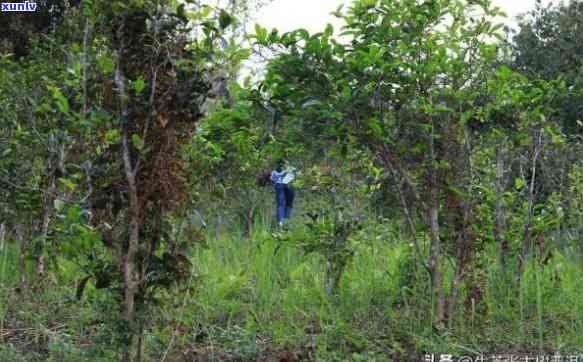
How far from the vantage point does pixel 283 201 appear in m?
10.6

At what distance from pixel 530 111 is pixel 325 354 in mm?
1880

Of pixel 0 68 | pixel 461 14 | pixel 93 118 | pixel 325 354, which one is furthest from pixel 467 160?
pixel 0 68

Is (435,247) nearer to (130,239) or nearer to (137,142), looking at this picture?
(130,239)

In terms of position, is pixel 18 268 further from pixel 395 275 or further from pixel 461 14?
pixel 461 14

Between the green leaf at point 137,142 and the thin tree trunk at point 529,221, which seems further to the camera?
the thin tree trunk at point 529,221

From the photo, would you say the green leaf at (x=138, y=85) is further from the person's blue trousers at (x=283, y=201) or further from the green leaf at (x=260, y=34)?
the person's blue trousers at (x=283, y=201)

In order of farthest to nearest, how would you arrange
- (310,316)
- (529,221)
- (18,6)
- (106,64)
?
(18,6) → (529,221) → (310,316) → (106,64)

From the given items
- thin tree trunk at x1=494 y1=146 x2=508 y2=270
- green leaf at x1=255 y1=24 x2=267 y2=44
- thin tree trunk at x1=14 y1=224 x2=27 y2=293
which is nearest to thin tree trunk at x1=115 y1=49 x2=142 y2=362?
green leaf at x1=255 y1=24 x2=267 y2=44

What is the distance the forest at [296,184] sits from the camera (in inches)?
112

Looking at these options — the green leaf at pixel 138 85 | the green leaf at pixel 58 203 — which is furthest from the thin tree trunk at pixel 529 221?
the green leaf at pixel 58 203

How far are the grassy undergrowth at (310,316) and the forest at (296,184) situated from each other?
0.02m

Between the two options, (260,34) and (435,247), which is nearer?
(260,34)

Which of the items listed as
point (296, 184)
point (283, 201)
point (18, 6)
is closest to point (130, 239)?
point (296, 184)

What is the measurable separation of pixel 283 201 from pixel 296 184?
5530 millimetres
